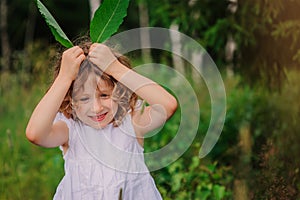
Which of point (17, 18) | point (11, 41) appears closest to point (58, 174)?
point (11, 41)

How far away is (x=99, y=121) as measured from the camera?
3.35 meters

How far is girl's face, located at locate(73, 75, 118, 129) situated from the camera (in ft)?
10.7

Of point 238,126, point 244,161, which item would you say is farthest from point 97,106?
point 238,126

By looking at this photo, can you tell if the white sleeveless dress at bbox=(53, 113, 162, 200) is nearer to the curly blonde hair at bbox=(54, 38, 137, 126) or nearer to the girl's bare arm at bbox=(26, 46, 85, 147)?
the curly blonde hair at bbox=(54, 38, 137, 126)

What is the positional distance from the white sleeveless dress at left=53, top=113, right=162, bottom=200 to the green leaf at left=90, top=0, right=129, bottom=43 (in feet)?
1.43

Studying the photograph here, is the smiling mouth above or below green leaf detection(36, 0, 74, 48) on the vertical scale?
below

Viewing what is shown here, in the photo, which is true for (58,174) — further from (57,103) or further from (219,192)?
(57,103)

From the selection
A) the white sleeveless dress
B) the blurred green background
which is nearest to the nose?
the white sleeveless dress

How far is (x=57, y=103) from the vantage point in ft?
10.3

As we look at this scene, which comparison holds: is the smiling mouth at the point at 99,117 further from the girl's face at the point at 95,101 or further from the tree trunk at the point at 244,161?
the tree trunk at the point at 244,161

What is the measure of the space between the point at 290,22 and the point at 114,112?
2.36 metres

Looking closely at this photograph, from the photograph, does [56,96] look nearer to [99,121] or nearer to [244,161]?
[99,121]

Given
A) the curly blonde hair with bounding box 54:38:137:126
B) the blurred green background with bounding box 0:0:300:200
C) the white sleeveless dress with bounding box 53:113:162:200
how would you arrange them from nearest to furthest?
the curly blonde hair with bounding box 54:38:137:126 → the white sleeveless dress with bounding box 53:113:162:200 → the blurred green background with bounding box 0:0:300:200

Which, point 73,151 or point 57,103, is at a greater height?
point 57,103
